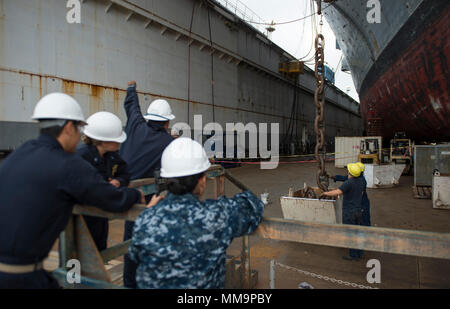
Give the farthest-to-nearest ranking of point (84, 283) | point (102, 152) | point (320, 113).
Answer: point (320, 113)
point (102, 152)
point (84, 283)

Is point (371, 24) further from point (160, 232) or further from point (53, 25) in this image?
point (160, 232)

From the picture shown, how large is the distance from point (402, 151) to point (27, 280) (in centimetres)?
1382

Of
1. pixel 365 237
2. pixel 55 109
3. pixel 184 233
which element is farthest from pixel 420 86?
pixel 55 109

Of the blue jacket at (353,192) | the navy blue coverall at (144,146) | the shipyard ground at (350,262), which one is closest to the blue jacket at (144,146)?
the navy blue coverall at (144,146)

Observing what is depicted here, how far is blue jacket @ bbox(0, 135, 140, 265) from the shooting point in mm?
1503

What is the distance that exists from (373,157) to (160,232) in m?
12.6

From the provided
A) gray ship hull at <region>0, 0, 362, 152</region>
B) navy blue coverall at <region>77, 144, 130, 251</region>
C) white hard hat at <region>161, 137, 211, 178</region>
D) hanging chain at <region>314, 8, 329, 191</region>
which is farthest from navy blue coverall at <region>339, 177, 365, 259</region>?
gray ship hull at <region>0, 0, 362, 152</region>

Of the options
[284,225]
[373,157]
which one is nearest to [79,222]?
[284,225]

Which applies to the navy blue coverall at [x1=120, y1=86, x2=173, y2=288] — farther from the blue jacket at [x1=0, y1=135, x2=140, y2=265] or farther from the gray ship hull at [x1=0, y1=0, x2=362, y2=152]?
the gray ship hull at [x1=0, y1=0, x2=362, y2=152]

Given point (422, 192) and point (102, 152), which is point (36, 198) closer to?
point (102, 152)

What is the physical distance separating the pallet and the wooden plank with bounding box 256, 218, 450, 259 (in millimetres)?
7772

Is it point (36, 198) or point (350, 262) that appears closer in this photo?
point (36, 198)

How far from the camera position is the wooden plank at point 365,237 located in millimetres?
1477

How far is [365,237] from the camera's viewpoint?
1.58 meters
